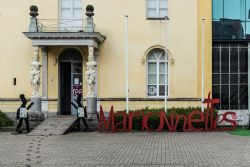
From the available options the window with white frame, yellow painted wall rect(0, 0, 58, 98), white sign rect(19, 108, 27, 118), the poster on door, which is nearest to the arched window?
the poster on door

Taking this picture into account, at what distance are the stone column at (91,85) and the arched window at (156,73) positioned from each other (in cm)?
308

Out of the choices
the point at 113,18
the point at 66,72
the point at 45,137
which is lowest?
the point at 45,137

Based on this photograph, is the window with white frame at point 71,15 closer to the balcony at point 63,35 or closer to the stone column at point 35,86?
the balcony at point 63,35

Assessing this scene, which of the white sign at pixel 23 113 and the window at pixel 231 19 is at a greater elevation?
the window at pixel 231 19

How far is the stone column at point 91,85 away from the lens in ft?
83.9

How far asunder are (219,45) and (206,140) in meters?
8.38

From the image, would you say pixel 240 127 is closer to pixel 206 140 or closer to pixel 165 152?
pixel 206 140

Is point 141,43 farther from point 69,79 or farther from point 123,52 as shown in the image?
point 69,79

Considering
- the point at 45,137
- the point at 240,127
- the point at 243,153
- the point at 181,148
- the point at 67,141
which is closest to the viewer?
the point at 243,153

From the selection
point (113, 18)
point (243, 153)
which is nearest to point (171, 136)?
point (243, 153)

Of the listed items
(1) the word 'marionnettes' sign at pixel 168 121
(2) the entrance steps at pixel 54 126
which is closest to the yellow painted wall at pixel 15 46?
(2) the entrance steps at pixel 54 126

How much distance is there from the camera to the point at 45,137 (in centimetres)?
2217

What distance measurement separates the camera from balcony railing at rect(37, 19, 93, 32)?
2698 cm

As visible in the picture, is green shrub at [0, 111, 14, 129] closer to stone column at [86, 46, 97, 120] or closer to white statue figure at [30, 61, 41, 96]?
white statue figure at [30, 61, 41, 96]
